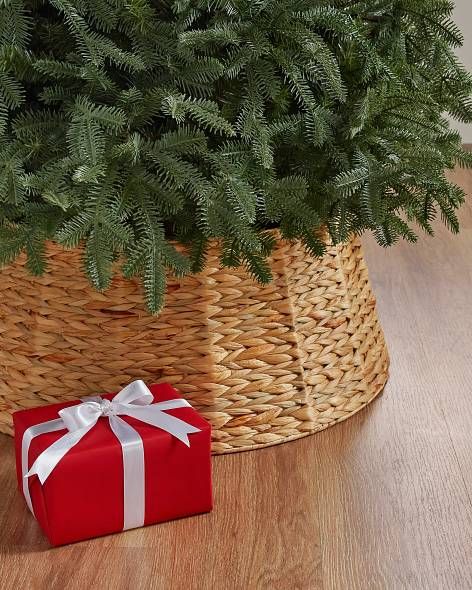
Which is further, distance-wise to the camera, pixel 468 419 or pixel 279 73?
pixel 468 419

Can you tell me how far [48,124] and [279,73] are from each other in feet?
1.09

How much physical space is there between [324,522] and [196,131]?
556 millimetres

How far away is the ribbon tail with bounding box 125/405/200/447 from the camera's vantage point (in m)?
1.32

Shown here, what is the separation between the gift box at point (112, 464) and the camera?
1.28 metres

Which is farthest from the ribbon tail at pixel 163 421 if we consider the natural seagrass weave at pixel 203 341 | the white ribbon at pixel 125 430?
the natural seagrass weave at pixel 203 341

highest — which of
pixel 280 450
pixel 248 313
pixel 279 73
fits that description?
pixel 279 73

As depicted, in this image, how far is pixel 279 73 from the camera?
55.3 inches

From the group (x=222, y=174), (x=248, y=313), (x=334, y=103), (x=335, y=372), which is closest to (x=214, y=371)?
(x=248, y=313)

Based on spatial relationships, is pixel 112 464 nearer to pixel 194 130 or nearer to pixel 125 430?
pixel 125 430

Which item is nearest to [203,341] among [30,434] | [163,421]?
[163,421]

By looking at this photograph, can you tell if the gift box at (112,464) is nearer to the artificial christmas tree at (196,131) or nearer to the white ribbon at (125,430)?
the white ribbon at (125,430)

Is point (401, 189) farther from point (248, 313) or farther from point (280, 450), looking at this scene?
point (280, 450)

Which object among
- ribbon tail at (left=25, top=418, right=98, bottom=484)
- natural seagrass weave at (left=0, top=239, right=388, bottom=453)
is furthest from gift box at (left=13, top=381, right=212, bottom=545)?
natural seagrass weave at (left=0, top=239, right=388, bottom=453)

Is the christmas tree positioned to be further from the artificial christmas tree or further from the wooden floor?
the wooden floor
